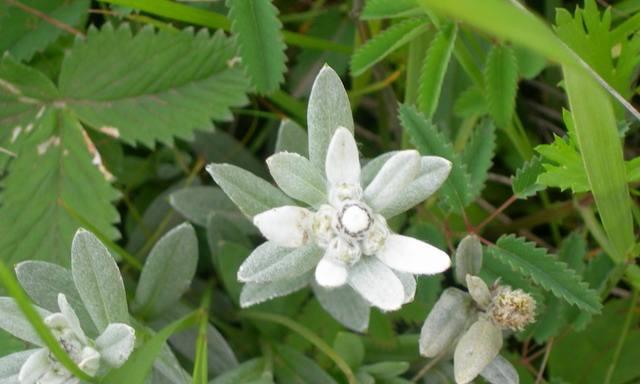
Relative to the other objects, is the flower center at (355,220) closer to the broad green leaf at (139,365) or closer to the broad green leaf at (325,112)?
the broad green leaf at (325,112)

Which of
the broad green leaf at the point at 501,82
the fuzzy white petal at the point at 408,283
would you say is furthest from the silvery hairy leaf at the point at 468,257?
the broad green leaf at the point at 501,82

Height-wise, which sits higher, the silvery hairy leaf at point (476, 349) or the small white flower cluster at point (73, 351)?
the small white flower cluster at point (73, 351)

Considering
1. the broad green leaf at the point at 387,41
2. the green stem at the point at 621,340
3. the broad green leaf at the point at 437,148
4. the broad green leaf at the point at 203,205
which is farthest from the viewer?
the broad green leaf at the point at 203,205

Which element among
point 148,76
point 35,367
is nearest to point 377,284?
point 35,367

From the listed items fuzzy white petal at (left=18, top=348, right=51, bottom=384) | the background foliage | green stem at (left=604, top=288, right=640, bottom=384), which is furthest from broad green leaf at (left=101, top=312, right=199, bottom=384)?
green stem at (left=604, top=288, right=640, bottom=384)

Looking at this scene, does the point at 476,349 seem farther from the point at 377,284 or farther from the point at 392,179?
the point at 392,179

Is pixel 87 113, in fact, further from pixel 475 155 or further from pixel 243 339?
pixel 475 155

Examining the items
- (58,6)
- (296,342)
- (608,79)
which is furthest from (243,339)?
(608,79)

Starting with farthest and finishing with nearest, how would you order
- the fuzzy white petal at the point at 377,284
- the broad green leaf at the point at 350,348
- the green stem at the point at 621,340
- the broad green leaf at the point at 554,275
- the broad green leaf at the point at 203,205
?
the broad green leaf at the point at 203,205 < the green stem at the point at 621,340 < the broad green leaf at the point at 350,348 < the broad green leaf at the point at 554,275 < the fuzzy white petal at the point at 377,284

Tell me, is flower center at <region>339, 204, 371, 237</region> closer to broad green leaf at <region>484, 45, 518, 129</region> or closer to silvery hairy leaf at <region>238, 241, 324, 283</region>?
silvery hairy leaf at <region>238, 241, 324, 283</region>
